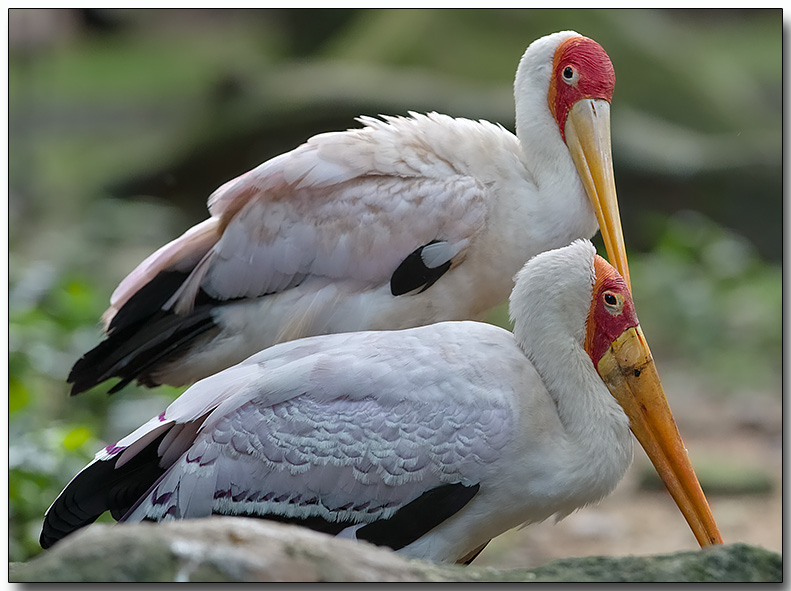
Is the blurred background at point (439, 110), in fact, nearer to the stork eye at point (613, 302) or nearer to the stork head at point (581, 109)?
the stork head at point (581, 109)

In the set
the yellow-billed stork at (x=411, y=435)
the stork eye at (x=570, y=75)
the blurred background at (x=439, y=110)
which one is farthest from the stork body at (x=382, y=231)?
the blurred background at (x=439, y=110)

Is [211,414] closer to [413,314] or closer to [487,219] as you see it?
[413,314]

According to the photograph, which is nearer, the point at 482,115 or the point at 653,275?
the point at 482,115

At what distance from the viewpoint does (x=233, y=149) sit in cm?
738

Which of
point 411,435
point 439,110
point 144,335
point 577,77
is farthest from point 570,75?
point 439,110

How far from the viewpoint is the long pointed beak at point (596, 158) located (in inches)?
145

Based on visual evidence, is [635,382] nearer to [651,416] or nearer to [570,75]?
[651,416]

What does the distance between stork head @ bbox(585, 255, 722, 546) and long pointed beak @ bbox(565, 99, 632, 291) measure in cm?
67

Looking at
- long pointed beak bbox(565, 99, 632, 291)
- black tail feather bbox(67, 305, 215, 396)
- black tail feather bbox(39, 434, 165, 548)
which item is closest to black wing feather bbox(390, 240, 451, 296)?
long pointed beak bbox(565, 99, 632, 291)

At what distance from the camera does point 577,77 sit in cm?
370

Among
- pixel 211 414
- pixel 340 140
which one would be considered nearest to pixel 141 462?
pixel 211 414

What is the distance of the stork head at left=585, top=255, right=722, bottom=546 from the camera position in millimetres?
2996
